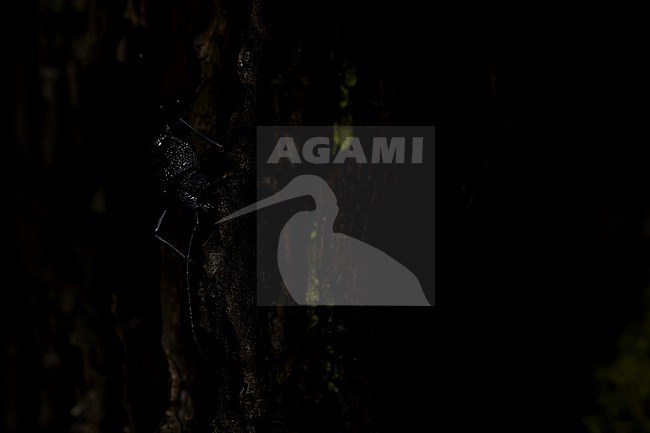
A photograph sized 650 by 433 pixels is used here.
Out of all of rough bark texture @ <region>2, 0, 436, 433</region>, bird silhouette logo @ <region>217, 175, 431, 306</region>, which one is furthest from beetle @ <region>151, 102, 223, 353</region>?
bird silhouette logo @ <region>217, 175, 431, 306</region>

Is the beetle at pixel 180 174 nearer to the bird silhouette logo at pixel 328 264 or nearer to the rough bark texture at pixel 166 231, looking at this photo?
the rough bark texture at pixel 166 231

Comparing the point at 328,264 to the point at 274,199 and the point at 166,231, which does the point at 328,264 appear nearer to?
the point at 274,199

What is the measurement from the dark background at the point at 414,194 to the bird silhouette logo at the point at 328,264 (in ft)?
0.16

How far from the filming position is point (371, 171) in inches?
56.7

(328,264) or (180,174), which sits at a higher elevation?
(180,174)

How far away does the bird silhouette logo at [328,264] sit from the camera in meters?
1.41

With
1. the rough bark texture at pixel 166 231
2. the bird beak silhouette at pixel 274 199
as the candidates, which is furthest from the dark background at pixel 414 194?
the bird beak silhouette at pixel 274 199

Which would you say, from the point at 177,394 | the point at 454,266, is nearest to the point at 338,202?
the point at 454,266

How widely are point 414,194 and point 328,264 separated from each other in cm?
29

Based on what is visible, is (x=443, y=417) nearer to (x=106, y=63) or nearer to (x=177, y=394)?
(x=177, y=394)

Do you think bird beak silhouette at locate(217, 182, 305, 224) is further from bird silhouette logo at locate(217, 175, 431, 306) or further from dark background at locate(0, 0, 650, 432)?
dark background at locate(0, 0, 650, 432)

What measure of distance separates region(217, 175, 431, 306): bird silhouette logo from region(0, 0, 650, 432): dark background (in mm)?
50

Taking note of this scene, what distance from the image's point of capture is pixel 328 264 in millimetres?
1461

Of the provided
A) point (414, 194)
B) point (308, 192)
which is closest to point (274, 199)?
point (308, 192)
